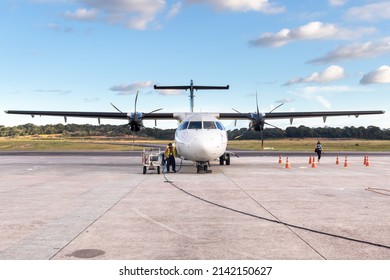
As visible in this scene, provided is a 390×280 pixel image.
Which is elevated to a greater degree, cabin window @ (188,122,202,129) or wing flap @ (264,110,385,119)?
wing flap @ (264,110,385,119)

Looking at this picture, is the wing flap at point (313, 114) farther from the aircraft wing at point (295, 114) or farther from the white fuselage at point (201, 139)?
the white fuselage at point (201, 139)

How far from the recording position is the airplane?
58.3 feet

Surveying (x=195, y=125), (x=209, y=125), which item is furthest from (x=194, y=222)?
(x=209, y=125)

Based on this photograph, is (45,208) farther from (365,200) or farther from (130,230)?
(365,200)

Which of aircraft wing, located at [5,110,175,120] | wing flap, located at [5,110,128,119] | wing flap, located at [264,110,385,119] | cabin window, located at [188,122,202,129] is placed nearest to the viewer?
cabin window, located at [188,122,202,129]

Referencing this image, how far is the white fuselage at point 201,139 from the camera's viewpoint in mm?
17516

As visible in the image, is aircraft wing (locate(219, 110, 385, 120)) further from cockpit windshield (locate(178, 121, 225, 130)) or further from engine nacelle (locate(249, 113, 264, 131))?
cockpit windshield (locate(178, 121, 225, 130))

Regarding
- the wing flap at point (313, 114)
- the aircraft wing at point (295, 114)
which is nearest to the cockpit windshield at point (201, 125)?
the aircraft wing at point (295, 114)

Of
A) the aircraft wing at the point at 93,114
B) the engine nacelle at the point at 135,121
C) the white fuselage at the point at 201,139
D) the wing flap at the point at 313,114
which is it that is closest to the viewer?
the white fuselage at the point at 201,139

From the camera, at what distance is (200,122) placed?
19.0m

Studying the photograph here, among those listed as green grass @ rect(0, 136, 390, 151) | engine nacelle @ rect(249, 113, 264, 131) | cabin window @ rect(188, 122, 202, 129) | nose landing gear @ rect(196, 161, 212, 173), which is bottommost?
green grass @ rect(0, 136, 390, 151)

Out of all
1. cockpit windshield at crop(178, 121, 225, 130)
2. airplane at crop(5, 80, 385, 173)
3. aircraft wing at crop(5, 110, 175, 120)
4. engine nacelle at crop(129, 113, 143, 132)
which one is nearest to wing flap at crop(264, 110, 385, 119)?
airplane at crop(5, 80, 385, 173)

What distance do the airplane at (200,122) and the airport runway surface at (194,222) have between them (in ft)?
13.7
